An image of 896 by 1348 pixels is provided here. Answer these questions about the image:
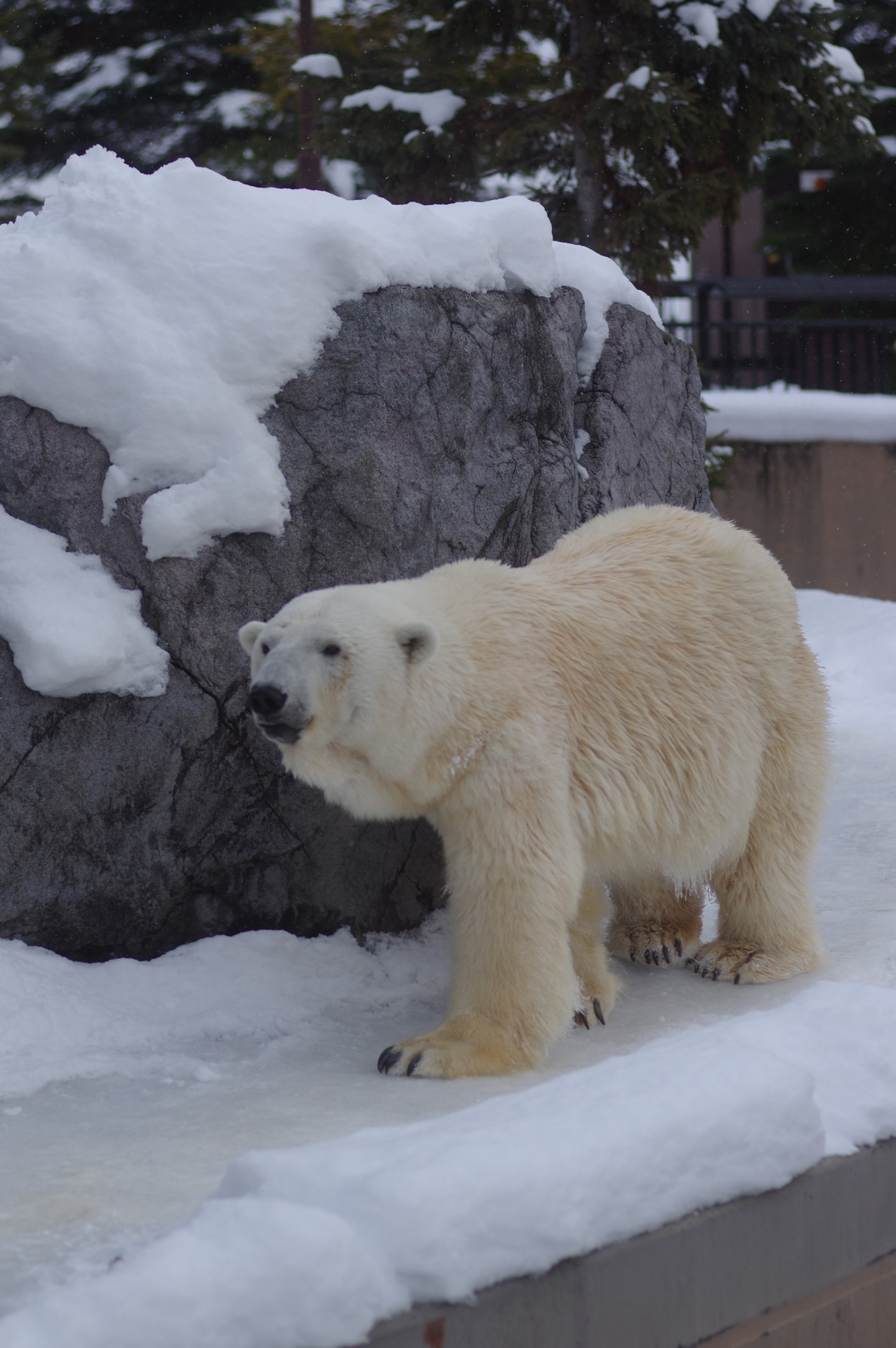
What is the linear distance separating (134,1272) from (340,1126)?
78cm

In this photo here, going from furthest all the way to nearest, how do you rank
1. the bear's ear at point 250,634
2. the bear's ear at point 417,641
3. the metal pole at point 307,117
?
the metal pole at point 307,117, the bear's ear at point 250,634, the bear's ear at point 417,641

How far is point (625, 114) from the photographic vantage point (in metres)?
6.92

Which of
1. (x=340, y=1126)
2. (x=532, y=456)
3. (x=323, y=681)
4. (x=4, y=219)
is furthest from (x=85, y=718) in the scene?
(x=4, y=219)

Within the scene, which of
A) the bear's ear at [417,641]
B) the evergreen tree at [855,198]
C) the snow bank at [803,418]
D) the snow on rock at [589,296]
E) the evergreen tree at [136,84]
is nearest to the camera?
the bear's ear at [417,641]

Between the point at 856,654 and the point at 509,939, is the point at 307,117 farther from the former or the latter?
the point at 509,939

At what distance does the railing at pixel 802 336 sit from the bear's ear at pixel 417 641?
25.7 ft

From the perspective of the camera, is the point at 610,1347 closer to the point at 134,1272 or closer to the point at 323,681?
the point at 134,1272

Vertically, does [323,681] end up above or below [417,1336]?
above

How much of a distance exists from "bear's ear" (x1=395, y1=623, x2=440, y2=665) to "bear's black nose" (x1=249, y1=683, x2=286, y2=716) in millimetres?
272

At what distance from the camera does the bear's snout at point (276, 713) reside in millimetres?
2516

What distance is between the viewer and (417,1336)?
5.83 ft

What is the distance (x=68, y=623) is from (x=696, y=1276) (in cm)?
187

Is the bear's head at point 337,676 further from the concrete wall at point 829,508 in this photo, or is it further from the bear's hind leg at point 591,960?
the concrete wall at point 829,508

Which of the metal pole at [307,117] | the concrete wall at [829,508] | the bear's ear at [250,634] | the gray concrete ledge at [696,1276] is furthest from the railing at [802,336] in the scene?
the gray concrete ledge at [696,1276]
